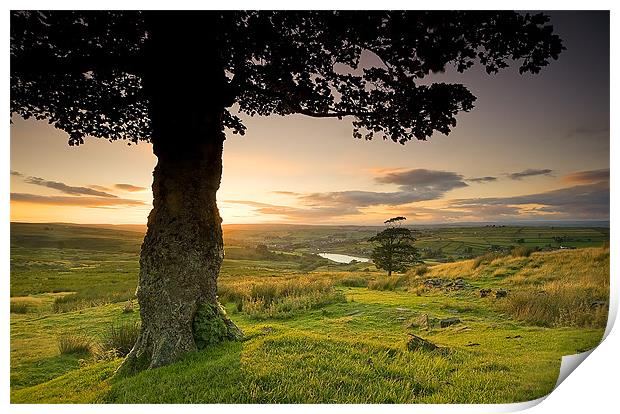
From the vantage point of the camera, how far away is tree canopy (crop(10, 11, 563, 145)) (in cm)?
575

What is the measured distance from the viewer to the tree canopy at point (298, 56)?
5.75 metres

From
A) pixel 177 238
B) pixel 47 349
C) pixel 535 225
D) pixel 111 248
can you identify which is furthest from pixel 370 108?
pixel 111 248

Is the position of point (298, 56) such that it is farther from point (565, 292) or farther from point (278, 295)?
point (565, 292)

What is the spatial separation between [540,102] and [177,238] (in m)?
6.07

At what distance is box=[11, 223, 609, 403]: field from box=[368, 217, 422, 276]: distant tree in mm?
247

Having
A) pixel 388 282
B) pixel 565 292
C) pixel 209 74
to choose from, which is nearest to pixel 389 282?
pixel 388 282

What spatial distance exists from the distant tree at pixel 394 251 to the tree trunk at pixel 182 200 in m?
5.25

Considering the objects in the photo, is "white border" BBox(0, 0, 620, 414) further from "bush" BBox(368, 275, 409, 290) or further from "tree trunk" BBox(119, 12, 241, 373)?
"bush" BBox(368, 275, 409, 290)

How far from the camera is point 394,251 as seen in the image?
10.8 meters

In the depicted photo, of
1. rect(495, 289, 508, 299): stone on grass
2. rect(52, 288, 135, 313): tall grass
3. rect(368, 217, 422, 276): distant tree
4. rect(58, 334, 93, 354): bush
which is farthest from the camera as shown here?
rect(368, 217, 422, 276): distant tree

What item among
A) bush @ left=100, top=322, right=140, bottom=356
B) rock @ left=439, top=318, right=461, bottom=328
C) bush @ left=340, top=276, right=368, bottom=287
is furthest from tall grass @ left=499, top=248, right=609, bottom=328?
bush @ left=100, top=322, right=140, bottom=356

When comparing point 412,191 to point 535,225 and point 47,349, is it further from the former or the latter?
point 47,349
